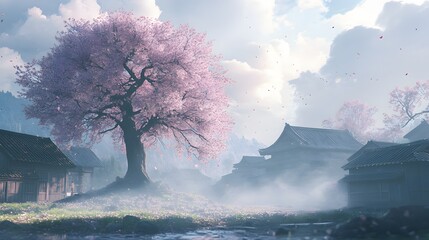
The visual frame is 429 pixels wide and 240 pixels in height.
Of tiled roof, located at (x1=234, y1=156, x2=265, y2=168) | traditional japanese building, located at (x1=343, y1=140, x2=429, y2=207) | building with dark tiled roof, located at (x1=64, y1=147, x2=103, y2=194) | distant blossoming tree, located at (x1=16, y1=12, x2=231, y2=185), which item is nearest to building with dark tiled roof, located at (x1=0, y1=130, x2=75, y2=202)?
distant blossoming tree, located at (x1=16, y1=12, x2=231, y2=185)

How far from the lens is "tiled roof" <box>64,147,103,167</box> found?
195 ft

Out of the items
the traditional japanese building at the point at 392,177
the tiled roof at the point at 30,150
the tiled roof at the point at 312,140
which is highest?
the tiled roof at the point at 312,140

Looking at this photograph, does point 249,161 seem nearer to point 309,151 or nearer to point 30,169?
point 309,151

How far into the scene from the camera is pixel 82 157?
61.8m

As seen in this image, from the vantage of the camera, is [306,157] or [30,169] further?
[306,157]

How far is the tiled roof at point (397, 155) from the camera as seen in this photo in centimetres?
3125

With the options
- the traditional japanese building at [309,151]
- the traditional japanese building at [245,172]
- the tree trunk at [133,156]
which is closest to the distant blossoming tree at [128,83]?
the tree trunk at [133,156]

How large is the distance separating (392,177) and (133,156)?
22162 millimetres

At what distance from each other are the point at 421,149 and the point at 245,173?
43718 mm

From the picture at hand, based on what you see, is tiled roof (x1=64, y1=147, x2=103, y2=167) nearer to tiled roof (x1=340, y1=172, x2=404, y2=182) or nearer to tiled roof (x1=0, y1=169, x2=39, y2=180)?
tiled roof (x1=0, y1=169, x2=39, y2=180)

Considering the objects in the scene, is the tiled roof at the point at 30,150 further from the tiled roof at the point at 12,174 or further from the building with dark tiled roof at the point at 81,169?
the building with dark tiled roof at the point at 81,169

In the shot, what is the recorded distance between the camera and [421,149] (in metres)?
32.2

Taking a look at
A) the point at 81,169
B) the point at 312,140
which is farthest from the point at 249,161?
the point at 81,169

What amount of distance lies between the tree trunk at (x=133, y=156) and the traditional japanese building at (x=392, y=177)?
19225 mm
